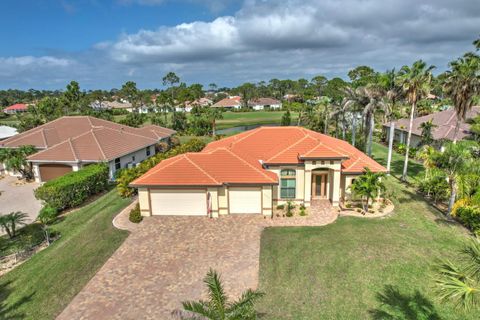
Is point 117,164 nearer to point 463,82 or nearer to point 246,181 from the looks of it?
point 246,181

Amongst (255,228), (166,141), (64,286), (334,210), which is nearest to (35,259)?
(64,286)

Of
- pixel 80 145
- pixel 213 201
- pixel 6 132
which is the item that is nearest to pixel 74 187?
pixel 80 145

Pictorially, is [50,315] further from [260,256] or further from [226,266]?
[260,256]

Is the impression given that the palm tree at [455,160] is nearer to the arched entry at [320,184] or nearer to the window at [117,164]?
the arched entry at [320,184]

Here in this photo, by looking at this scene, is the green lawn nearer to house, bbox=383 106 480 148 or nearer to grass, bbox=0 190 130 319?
house, bbox=383 106 480 148

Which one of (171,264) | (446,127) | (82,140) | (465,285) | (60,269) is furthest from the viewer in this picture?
(446,127)

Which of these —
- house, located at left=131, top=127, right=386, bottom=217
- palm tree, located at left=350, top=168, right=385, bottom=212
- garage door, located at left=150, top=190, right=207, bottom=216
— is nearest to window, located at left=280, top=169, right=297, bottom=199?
house, located at left=131, top=127, right=386, bottom=217

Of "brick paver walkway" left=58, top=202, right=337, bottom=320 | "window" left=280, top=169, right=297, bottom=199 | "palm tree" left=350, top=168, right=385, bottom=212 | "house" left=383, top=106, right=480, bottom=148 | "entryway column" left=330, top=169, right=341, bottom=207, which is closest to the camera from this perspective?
"brick paver walkway" left=58, top=202, right=337, bottom=320
